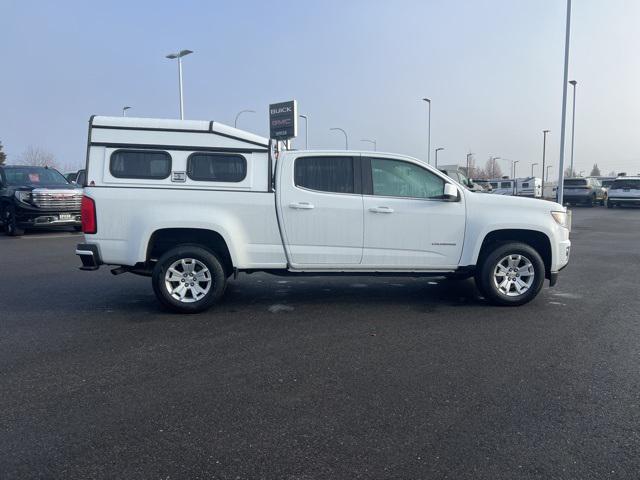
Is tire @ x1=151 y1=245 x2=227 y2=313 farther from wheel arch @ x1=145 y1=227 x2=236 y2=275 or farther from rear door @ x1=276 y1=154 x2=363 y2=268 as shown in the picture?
rear door @ x1=276 y1=154 x2=363 y2=268

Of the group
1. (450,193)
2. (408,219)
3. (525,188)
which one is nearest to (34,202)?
(408,219)

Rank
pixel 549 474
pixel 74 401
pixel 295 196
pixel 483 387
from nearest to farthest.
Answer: pixel 549 474 < pixel 74 401 < pixel 483 387 < pixel 295 196

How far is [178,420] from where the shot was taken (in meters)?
3.58

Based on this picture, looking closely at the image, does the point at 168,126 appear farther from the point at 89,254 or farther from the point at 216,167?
the point at 89,254

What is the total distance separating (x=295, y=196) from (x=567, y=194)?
3238 cm

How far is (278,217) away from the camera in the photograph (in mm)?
6277

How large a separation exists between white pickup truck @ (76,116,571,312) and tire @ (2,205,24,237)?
1012 centimetres

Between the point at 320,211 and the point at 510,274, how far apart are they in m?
2.58

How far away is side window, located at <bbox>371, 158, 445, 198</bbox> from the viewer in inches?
258

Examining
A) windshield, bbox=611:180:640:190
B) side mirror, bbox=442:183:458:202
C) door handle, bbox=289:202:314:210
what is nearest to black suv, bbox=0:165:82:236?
door handle, bbox=289:202:314:210

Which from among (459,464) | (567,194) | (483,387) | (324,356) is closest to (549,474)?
(459,464)

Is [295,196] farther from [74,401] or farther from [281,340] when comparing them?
[74,401]

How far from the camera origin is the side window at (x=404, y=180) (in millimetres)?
6551

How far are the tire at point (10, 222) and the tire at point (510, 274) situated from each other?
13.2m
